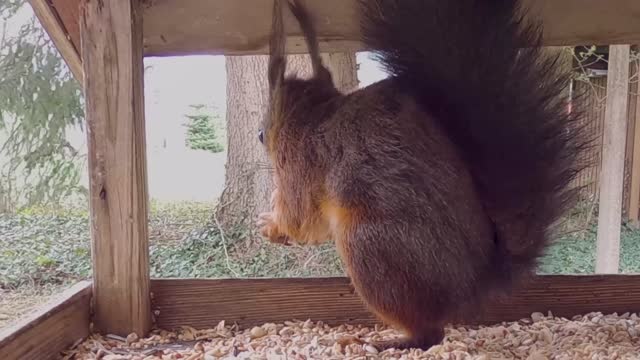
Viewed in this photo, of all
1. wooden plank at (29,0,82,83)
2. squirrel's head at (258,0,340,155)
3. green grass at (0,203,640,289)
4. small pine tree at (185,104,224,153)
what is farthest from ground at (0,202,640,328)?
squirrel's head at (258,0,340,155)

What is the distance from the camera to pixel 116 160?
4.21 feet

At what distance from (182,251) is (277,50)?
1.29 meters

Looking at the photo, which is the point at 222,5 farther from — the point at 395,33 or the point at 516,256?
the point at 516,256

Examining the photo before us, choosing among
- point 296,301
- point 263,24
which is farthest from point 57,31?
point 296,301

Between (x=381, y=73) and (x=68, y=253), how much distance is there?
1.05 meters

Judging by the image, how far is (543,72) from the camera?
1.08 m

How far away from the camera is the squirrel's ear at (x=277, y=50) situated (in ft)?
4.14

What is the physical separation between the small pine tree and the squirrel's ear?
126 cm

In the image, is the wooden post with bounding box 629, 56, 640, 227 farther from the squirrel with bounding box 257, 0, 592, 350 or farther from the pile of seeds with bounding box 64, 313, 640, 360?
the squirrel with bounding box 257, 0, 592, 350

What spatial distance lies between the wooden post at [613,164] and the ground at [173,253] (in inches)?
4.0

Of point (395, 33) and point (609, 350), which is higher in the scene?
point (395, 33)

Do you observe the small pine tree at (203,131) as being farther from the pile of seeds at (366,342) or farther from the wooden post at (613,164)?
the wooden post at (613,164)

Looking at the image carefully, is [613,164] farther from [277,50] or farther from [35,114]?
[35,114]

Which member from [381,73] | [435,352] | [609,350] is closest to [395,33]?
[381,73]
